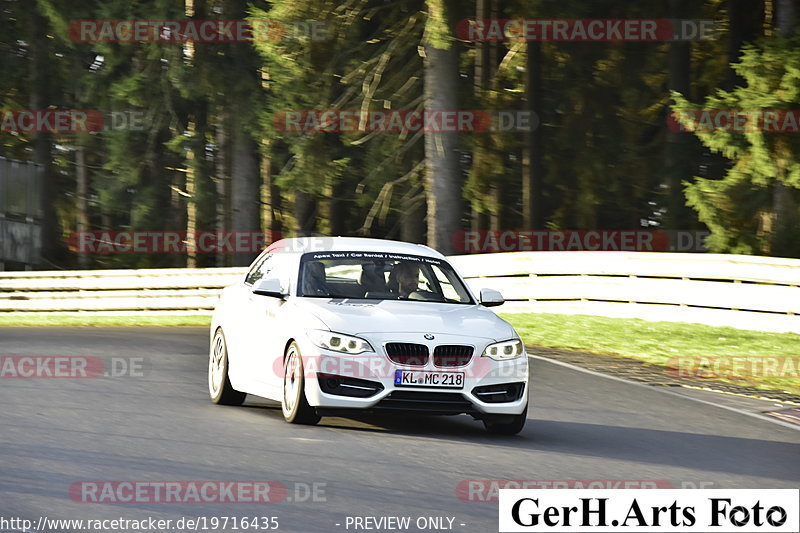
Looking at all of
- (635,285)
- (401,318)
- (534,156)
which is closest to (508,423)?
(401,318)

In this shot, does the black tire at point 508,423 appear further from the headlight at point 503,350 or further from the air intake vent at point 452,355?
the air intake vent at point 452,355

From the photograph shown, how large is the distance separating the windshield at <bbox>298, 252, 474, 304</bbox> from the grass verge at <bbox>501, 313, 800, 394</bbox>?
4.72 metres

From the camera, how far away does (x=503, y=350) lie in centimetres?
1097

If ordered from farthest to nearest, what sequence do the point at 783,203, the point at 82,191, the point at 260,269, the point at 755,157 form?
the point at 82,191, the point at 783,203, the point at 755,157, the point at 260,269

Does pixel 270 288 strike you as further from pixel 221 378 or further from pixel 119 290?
pixel 119 290

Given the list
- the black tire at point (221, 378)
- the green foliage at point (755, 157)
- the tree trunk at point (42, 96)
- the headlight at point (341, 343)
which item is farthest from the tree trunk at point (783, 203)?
the tree trunk at point (42, 96)

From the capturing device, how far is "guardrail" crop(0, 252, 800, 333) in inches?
752

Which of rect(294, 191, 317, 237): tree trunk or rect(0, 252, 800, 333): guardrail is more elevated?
rect(0, 252, 800, 333): guardrail

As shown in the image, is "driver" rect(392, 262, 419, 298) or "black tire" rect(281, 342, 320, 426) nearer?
"black tire" rect(281, 342, 320, 426)

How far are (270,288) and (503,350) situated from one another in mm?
2091

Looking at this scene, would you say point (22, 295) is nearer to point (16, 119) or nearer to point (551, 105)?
point (551, 105)

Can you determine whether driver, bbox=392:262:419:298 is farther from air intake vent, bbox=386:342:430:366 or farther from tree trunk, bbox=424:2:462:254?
tree trunk, bbox=424:2:462:254

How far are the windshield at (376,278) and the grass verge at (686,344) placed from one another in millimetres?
4717

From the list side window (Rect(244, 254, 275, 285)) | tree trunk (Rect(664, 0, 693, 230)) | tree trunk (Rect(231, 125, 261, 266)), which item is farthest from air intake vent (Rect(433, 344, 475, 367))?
tree trunk (Rect(231, 125, 261, 266))
